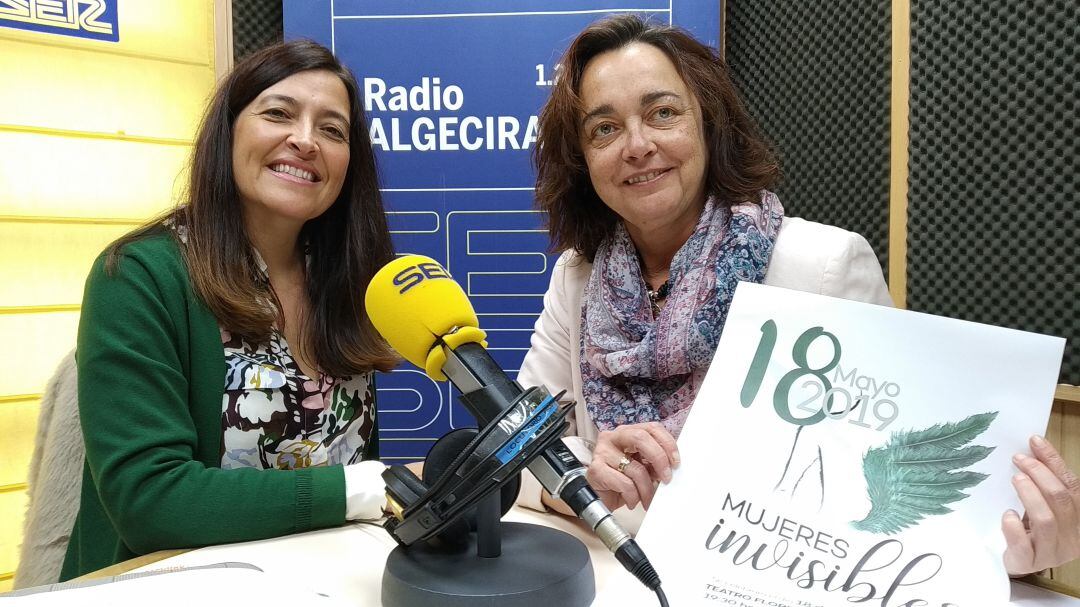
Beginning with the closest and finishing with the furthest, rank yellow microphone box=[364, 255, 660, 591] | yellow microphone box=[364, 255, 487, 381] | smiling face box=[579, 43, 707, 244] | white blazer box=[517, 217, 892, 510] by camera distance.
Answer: yellow microphone box=[364, 255, 660, 591], yellow microphone box=[364, 255, 487, 381], white blazer box=[517, 217, 892, 510], smiling face box=[579, 43, 707, 244]

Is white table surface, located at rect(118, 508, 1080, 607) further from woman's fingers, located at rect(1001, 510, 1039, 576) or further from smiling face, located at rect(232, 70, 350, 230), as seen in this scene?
smiling face, located at rect(232, 70, 350, 230)

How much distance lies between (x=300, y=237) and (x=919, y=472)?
5.03ft

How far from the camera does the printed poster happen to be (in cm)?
90

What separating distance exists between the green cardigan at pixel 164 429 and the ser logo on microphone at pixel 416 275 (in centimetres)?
49

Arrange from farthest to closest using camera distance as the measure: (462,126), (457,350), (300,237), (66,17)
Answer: (66,17) → (462,126) → (300,237) → (457,350)

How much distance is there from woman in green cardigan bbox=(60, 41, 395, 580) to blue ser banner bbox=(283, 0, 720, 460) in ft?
2.87

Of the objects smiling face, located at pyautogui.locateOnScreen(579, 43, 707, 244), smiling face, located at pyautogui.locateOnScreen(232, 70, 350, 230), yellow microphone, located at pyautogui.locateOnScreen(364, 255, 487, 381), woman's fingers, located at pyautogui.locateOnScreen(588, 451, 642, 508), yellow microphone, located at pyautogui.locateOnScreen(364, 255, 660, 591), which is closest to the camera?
yellow microphone, located at pyautogui.locateOnScreen(364, 255, 660, 591)

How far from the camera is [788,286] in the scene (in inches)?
61.7

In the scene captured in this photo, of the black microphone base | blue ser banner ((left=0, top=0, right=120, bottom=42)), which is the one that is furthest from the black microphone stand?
blue ser banner ((left=0, top=0, right=120, bottom=42))

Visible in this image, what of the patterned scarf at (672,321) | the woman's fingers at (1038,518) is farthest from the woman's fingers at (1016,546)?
the patterned scarf at (672,321)

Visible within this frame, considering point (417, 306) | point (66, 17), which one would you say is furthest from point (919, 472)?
point (66, 17)

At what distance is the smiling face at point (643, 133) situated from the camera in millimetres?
1630

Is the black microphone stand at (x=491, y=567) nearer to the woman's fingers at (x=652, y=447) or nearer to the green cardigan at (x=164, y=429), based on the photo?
the woman's fingers at (x=652, y=447)

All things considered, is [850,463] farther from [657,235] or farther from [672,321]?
[657,235]
